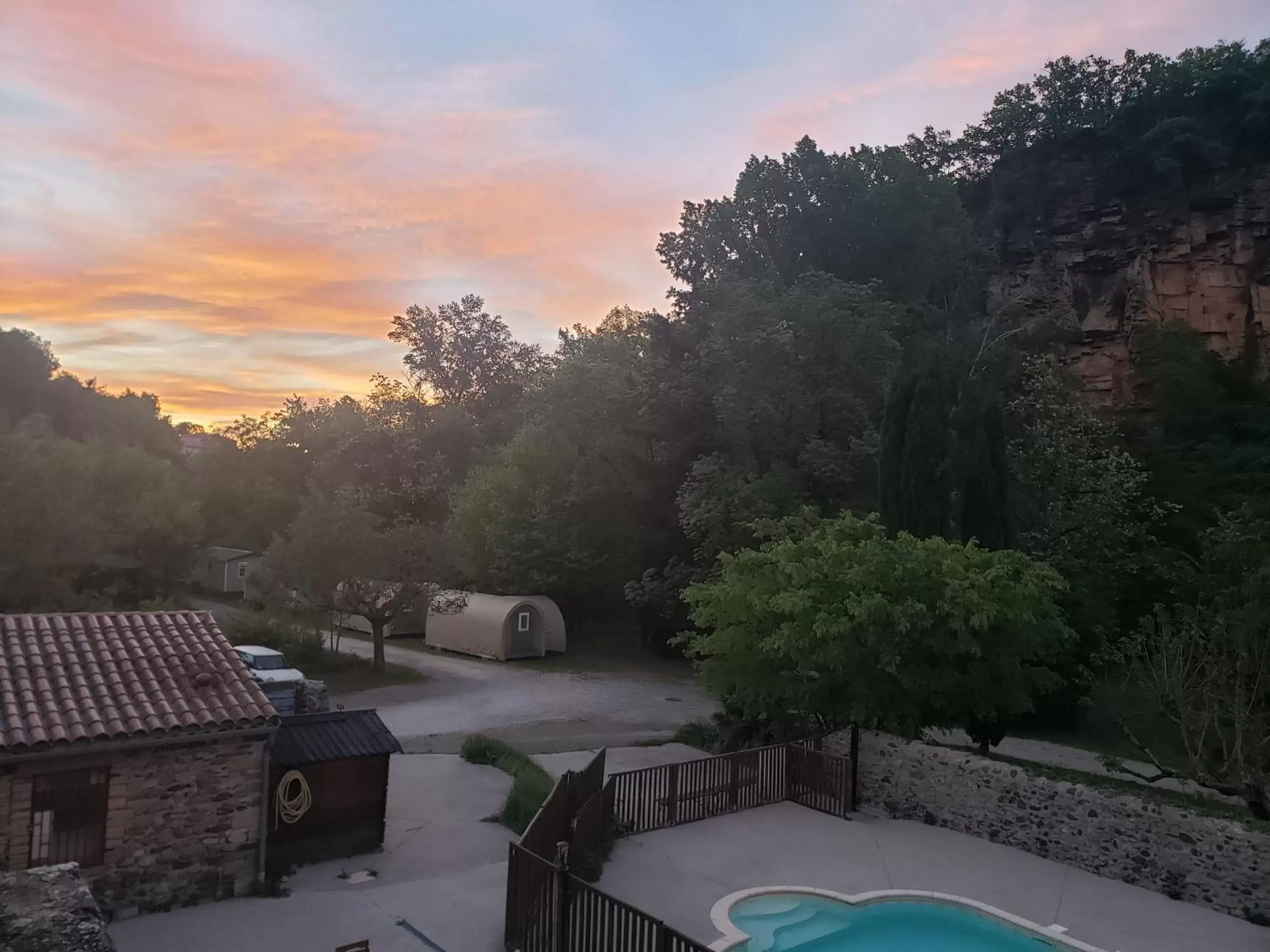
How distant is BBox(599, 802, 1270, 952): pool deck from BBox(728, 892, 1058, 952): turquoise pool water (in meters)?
0.44

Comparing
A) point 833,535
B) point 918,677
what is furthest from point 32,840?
point 833,535

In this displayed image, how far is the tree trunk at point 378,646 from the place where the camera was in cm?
2794

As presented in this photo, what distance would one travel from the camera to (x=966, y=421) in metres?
22.6

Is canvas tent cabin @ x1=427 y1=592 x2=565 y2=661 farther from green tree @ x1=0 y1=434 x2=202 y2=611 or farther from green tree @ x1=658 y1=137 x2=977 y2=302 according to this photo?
green tree @ x1=658 y1=137 x2=977 y2=302

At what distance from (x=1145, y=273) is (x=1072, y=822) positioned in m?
33.1

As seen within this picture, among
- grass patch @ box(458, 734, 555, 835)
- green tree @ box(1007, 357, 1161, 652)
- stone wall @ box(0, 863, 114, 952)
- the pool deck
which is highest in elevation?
green tree @ box(1007, 357, 1161, 652)

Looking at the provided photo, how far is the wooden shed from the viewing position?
12.1 metres

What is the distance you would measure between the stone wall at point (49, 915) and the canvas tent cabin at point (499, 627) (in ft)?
84.2

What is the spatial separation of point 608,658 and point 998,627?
2067cm

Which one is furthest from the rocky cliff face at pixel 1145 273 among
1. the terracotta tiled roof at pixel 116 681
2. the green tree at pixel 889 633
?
the terracotta tiled roof at pixel 116 681

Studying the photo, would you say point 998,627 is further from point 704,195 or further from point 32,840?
point 704,195

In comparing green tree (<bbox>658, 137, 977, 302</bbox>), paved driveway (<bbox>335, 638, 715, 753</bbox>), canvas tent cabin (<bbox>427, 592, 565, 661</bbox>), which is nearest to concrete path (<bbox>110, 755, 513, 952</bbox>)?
paved driveway (<bbox>335, 638, 715, 753</bbox>)

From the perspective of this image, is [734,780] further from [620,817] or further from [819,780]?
[620,817]

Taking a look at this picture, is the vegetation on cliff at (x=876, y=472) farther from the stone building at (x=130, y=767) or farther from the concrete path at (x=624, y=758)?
the stone building at (x=130, y=767)
